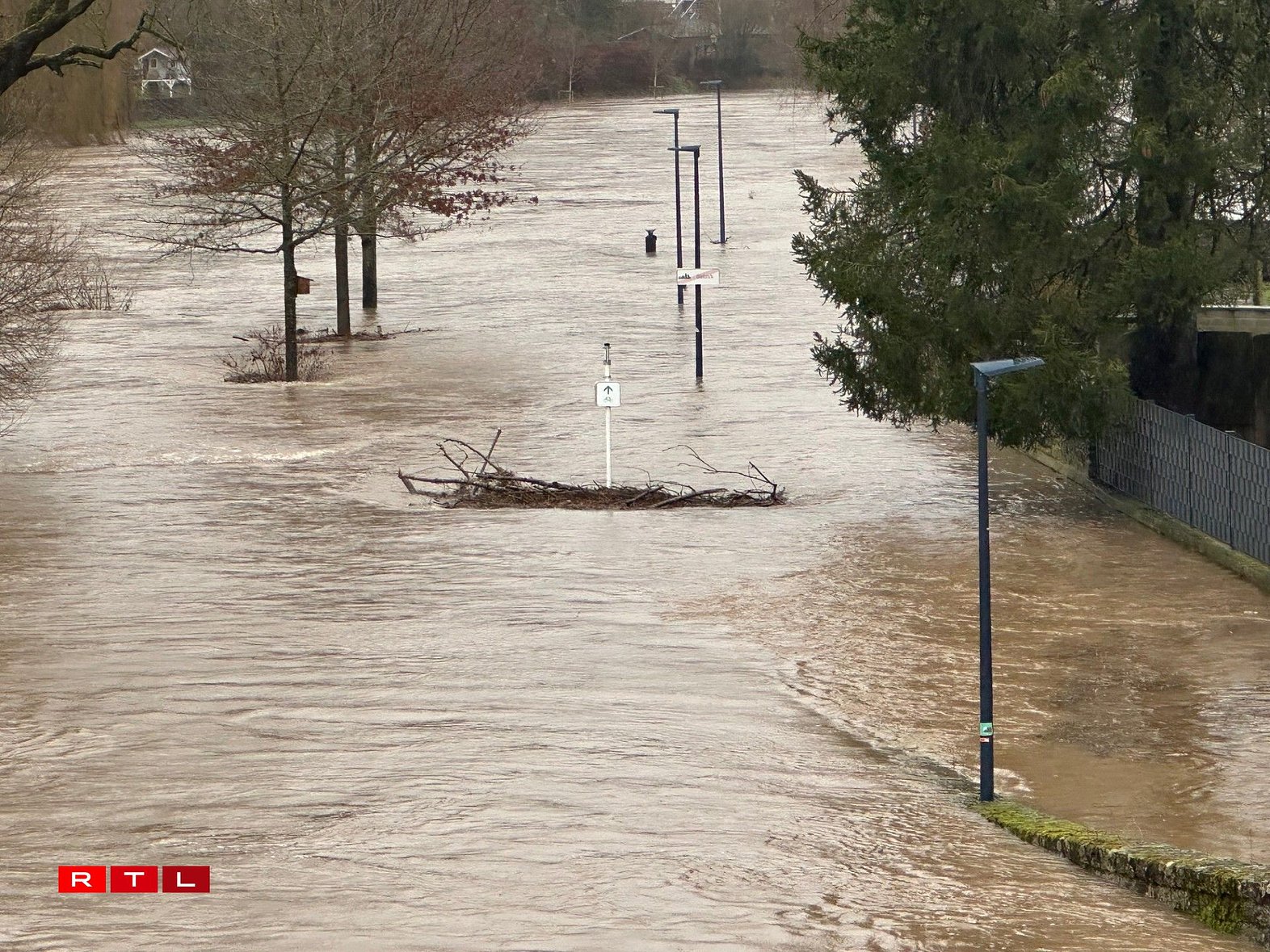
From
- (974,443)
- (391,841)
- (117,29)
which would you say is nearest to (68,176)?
(117,29)

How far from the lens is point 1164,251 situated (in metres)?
22.0

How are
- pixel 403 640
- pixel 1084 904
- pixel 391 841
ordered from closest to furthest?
1. pixel 1084 904
2. pixel 391 841
3. pixel 403 640

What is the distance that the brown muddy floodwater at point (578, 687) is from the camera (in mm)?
10609

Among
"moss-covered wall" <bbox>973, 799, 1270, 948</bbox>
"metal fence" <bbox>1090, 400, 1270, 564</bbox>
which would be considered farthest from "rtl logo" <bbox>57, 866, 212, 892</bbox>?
"metal fence" <bbox>1090, 400, 1270, 564</bbox>

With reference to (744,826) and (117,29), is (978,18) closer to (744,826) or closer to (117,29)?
(744,826)

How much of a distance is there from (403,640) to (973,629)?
17.7 ft

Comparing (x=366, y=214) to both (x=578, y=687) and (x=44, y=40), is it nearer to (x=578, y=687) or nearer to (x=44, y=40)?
(x=44, y=40)

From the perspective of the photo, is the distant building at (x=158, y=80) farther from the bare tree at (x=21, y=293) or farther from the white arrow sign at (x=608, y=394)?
the white arrow sign at (x=608, y=394)

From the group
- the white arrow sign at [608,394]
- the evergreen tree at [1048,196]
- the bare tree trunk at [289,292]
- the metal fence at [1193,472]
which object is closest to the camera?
the metal fence at [1193,472]

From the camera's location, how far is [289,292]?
35.0m

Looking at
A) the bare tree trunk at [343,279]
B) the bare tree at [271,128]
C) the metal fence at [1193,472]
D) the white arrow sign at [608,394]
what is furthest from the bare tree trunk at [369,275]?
the metal fence at [1193,472]

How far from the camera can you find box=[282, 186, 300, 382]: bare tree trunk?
114ft

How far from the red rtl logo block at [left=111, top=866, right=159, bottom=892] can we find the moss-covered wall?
5516mm

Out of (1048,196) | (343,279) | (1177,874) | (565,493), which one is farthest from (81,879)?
(343,279)
